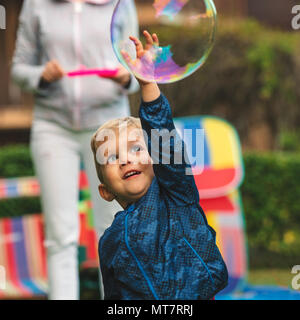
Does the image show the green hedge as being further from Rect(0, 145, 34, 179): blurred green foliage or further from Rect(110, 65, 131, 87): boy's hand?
Rect(110, 65, 131, 87): boy's hand

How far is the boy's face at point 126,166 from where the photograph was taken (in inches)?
74.9

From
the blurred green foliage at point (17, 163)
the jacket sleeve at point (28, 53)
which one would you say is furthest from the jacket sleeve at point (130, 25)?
the blurred green foliage at point (17, 163)

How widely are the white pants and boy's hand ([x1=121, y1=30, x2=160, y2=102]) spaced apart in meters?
0.75

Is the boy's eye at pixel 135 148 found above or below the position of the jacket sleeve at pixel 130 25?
below

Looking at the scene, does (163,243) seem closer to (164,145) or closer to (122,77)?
(164,145)

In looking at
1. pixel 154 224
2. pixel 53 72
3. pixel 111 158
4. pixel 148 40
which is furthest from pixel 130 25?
pixel 154 224

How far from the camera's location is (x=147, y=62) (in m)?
1.95

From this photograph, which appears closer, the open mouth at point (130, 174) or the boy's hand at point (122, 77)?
the open mouth at point (130, 174)

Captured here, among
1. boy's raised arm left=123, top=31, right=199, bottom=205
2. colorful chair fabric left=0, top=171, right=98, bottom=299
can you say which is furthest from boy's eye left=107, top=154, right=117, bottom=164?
colorful chair fabric left=0, top=171, right=98, bottom=299

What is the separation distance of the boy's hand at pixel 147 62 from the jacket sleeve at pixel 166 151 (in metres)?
0.03

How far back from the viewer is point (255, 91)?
7.25 meters

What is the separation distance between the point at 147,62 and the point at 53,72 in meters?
0.69

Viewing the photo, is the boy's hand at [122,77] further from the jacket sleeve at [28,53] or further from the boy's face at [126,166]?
the boy's face at [126,166]

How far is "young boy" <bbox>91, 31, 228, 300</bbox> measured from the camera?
1.84 meters
